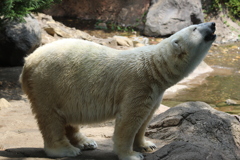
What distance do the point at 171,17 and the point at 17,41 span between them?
10.8 metres

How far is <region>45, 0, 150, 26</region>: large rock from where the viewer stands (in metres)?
19.8

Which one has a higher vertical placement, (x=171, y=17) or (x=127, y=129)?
(x=127, y=129)

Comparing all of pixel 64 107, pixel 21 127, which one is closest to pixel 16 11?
pixel 21 127

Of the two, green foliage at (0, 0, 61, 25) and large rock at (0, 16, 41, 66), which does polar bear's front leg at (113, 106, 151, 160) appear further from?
large rock at (0, 16, 41, 66)

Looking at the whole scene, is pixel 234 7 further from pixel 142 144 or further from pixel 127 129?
pixel 127 129

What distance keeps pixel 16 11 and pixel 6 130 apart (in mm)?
3050

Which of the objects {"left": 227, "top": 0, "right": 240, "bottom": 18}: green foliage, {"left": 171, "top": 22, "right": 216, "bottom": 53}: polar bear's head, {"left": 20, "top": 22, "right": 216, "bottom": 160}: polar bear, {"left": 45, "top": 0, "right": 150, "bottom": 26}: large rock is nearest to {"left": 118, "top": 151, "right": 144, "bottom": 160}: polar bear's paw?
{"left": 20, "top": 22, "right": 216, "bottom": 160}: polar bear

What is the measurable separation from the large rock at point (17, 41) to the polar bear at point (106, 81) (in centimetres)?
484

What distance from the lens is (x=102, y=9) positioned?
20.6 m

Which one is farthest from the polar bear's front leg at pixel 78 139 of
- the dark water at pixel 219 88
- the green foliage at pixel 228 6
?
the green foliage at pixel 228 6

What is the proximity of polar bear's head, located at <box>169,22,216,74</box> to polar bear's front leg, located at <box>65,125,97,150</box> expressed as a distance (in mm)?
1540

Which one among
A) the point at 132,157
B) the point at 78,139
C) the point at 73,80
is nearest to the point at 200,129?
the point at 132,157

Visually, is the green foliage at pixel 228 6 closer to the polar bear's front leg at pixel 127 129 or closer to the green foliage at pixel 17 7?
the green foliage at pixel 17 7

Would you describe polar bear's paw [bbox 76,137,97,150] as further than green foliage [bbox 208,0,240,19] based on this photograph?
No
